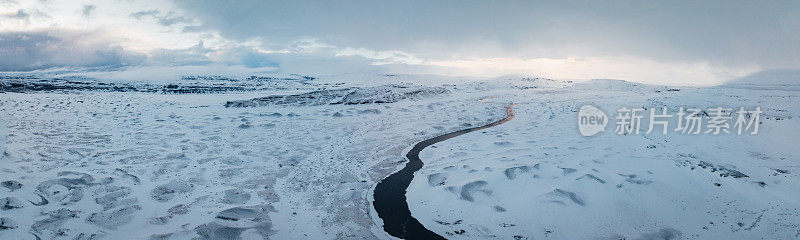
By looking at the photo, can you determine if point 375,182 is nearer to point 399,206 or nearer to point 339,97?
point 399,206

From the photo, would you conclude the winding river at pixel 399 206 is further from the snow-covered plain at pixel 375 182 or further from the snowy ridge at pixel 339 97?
the snowy ridge at pixel 339 97

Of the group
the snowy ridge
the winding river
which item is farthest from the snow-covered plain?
the snowy ridge

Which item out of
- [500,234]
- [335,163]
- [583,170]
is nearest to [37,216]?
[335,163]

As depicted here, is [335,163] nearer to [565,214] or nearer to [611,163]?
[565,214]

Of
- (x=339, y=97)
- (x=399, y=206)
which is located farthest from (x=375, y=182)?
(x=339, y=97)

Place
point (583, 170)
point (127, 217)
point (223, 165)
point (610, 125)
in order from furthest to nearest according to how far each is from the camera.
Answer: point (610, 125) → point (223, 165) → point (583, 170) → point (127, 217)

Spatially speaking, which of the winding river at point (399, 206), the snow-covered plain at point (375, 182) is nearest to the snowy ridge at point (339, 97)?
the snow-covered plain at point (375, 182)
